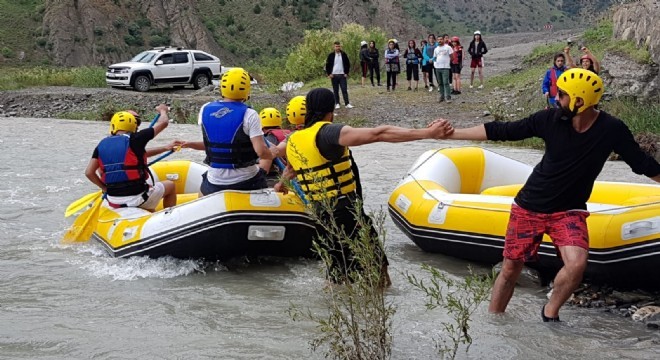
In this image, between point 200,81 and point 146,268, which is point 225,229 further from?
point 200,81

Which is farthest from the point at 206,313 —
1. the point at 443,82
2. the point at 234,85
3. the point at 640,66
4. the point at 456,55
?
the point at 456,55

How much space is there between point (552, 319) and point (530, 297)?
0.96m

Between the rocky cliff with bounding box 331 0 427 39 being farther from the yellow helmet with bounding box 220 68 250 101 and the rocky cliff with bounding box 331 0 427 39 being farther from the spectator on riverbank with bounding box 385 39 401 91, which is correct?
the yellow helmet with bounding box 220 68 250 101

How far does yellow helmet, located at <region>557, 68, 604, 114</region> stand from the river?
1.29 m

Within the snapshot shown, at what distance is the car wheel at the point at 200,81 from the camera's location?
2749 cm

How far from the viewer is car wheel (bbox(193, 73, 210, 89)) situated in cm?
2749

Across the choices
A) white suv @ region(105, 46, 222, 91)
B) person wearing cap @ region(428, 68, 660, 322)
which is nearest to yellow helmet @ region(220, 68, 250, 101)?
person wearing cap @ region(428, 68, 660, 322)

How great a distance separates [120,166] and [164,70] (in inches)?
771

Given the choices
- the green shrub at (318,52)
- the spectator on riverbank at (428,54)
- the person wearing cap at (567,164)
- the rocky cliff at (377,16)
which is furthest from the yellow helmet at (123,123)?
the rocky cliff at (377,16)

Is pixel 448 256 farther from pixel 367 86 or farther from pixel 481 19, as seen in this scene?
pixel 481 19

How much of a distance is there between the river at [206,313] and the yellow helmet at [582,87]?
1293 mm

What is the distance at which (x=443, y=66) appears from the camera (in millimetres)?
18766

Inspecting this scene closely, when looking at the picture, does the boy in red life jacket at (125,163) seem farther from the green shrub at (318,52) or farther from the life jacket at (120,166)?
the green shrub at (318,52)

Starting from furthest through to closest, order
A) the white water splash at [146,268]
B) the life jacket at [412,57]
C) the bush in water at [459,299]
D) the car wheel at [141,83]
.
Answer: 1. the car wheel at [141,83]
2. the life jacket at [412,57]
3. the white water splash at [146,268]
4. the bush in water at [459,299]
